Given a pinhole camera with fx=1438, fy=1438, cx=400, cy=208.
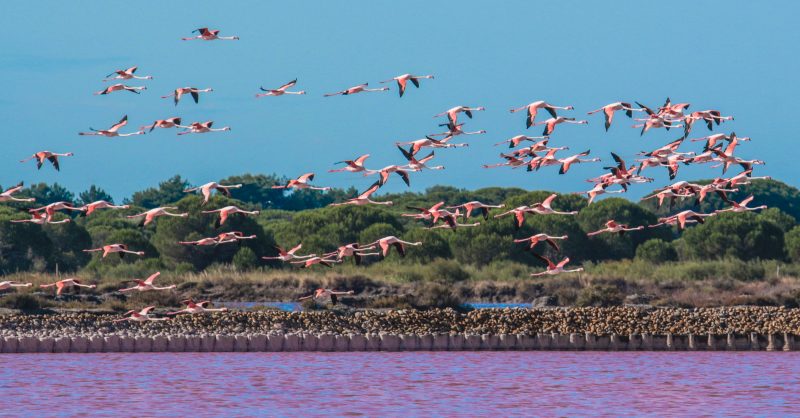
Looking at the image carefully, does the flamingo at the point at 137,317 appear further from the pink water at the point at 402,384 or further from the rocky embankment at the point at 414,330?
the pink water at the point at 402,384

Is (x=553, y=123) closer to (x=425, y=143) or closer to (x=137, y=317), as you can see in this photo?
(x=425, y=143)

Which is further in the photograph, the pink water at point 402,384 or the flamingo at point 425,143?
the flamingo at point 425,143

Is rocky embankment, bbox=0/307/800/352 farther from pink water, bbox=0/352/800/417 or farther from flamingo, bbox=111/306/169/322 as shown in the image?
pink water, bbox=0/352/800/417

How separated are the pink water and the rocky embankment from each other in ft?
3.19

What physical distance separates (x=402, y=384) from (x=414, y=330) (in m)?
12.7

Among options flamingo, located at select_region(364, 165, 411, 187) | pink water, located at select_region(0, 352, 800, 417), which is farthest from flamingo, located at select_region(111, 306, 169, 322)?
flamingo, located at select_region(364, 165, 411, 187)

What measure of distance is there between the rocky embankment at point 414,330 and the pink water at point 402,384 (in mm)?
973

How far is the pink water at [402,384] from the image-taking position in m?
28.6

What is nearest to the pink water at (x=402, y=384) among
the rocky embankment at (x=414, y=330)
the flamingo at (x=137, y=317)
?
the rocky embankment at (x=414, y=330)

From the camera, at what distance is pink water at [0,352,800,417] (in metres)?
28.6

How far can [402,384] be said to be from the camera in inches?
1302

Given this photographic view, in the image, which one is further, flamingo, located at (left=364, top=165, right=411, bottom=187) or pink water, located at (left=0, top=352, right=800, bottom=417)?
flamingo, located at (left=364, top=165, right=411, bottom=187)

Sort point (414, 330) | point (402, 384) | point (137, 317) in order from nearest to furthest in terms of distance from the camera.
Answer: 1. point (402, 384)
2. point (137, 317)
3. point (414, 330)

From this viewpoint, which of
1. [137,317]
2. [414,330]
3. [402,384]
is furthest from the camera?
[414,330]
